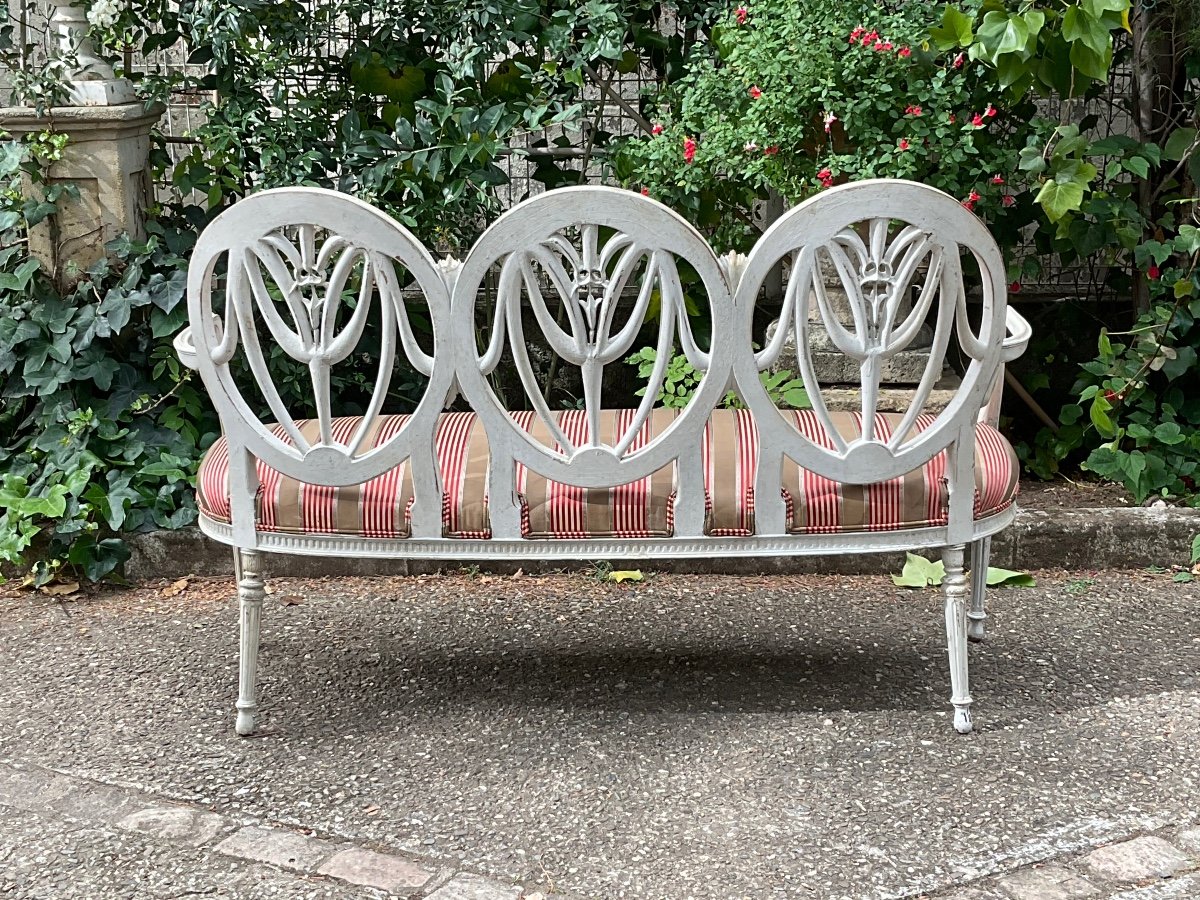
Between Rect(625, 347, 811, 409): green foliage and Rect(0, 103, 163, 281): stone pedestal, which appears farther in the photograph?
Rect(0, 103, 163, 281): stone pedestal

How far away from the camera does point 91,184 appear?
4.45m

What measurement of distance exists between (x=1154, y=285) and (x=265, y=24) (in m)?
3.05

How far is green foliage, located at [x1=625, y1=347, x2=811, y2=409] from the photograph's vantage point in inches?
165

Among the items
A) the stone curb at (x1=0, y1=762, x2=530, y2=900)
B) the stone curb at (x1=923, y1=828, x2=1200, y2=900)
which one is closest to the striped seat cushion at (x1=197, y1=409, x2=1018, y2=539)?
the stone curb at (x1=0, y1=762, x2=530, y2=900)

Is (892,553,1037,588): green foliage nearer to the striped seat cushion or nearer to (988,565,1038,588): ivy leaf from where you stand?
(988,565,1038,588): ivy leaf

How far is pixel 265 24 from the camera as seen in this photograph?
4.47 m

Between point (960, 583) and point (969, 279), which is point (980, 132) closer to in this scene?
point (969, 279)

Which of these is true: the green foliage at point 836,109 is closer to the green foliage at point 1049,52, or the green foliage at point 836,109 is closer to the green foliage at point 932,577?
the green foliage at point 1049,52

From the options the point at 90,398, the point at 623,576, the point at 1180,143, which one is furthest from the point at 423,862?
the point at 1180,143

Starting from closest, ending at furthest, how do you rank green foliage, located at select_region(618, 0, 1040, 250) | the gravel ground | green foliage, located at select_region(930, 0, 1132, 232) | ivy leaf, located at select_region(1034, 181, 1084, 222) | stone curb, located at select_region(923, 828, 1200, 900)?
1. stone curb, located at select_region(923, 828, 1200, 900)
2. the gravel ground
3. green foliage, located at select_region(930, 0, 1132, 232)
4. ivy leaf, located at select_region(1034, 181, 1084, 222)
5. green foliage, located at select_region(618, 0, 1040, 250)

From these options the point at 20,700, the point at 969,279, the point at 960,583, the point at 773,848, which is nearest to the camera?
the point at 773,848

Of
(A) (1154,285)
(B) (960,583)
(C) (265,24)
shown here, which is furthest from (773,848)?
(C) (265,24)

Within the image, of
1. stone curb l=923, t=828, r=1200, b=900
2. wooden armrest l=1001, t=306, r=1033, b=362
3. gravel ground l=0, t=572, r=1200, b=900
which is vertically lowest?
stone curb l=923, t=828, r=1200, b=900

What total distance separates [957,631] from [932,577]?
3.34 feet
